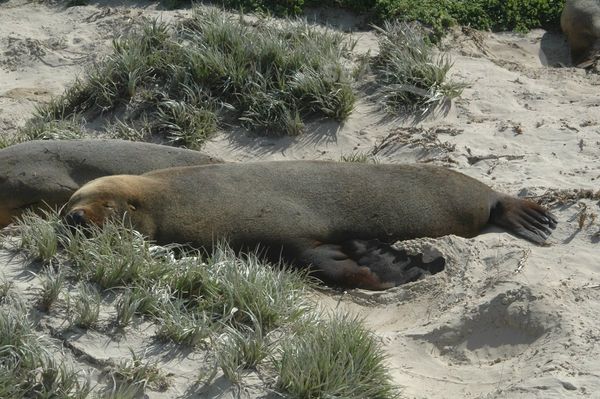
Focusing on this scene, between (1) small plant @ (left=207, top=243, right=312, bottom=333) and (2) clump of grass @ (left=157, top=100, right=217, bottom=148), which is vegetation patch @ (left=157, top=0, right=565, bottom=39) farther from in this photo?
(1) small plant @ (left=207, top=243, right=312, bottom=333)

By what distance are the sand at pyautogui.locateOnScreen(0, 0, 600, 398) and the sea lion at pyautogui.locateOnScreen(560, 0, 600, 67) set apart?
0.55 ft

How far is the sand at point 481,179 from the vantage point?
5.85 meters

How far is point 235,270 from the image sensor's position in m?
6.38

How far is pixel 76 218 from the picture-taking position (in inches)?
279

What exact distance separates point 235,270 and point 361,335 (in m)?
0.95

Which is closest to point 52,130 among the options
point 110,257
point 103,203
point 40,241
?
point 103,203

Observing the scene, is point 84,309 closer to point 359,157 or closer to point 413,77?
point 359,157

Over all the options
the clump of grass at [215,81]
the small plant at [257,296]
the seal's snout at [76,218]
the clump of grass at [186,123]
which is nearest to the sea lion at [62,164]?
the clump of grass at [186,123]

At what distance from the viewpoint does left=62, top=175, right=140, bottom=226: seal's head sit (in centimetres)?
712

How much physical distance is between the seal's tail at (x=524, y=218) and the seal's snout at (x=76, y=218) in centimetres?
271

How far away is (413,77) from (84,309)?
4514 mm

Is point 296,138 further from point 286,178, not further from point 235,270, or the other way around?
point 235,270

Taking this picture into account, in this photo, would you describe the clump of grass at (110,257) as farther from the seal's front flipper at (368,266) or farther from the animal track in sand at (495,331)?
the animal track in sand at (495,331)

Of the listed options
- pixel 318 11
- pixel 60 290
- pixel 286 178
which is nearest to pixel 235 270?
pixel 60 290
